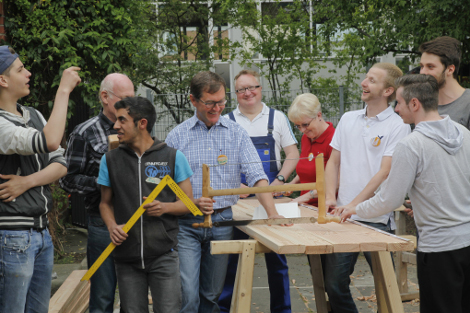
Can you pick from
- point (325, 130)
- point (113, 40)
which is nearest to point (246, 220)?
point (325, 130)

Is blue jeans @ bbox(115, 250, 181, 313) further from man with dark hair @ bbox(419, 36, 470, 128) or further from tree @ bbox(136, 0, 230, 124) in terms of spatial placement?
tree @ bbox(136, 0, 230, 124)

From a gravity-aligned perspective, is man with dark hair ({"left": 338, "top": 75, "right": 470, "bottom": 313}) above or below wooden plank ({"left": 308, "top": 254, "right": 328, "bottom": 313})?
above

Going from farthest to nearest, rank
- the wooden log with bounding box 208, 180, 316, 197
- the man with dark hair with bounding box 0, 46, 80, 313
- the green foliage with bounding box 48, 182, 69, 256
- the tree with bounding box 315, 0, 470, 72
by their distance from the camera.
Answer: the tree with bounding box 315, 0, 470, 72
the green foliage with bounding box 48, 182, 69, 256
the wooden log with bounding box 208, 180, 316, 197
the man with dark hair with bounding box 0, 46, 80, 313

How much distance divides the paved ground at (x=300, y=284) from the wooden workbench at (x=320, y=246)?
6.23ft

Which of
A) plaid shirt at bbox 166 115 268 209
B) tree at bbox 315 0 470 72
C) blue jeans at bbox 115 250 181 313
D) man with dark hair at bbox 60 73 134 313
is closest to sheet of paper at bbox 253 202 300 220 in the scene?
plaid shirt at bbox 166 115 268 209

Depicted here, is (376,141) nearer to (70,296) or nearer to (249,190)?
(249,190)

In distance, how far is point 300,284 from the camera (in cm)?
599

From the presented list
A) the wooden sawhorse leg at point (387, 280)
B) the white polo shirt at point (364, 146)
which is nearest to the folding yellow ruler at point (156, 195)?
the wooden sawhorse leg at point (387, 280)

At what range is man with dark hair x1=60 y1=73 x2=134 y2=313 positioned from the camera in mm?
3561

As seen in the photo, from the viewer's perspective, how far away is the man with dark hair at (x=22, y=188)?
2.74 metres

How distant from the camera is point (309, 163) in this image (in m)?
4.27

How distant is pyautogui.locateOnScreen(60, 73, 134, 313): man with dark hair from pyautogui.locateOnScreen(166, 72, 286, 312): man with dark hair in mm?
502

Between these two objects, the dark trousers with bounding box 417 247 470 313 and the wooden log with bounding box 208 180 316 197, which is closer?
the dark trousers with bounding box 417 247 470 313

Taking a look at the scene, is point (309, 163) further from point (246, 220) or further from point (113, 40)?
point (113, 40)
